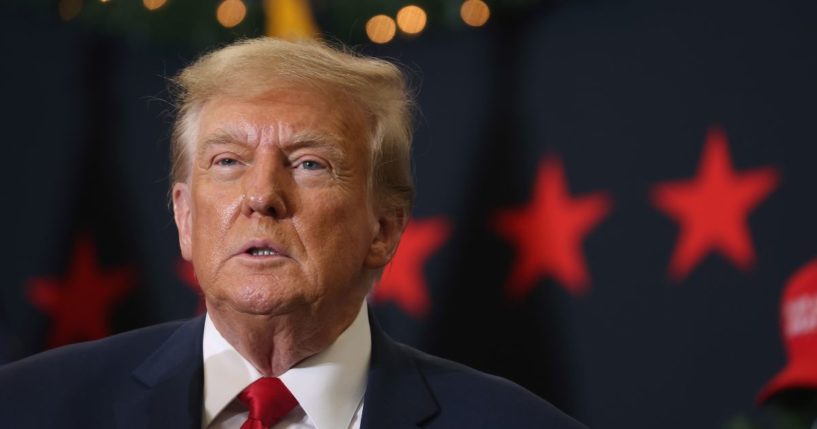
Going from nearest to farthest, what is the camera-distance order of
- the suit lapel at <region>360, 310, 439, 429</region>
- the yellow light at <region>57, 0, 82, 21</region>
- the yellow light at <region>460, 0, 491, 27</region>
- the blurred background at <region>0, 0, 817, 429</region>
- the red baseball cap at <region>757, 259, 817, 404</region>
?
the suit lapel at <region>360, 310, 439, 429</region>, the red baseball cap at <region>757, 259, 817, 404</region>, the blurred background at <region>0, 0, 817, 429</region>, the yellow light at <region>460, 0, 491, 27</region>, the yellow light at <region>57, 0, 82, 21</region>

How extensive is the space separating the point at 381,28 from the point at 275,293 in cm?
176

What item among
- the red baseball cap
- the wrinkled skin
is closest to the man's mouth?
the wrinkled skin

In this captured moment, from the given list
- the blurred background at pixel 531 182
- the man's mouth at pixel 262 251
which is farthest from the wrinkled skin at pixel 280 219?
the blurred background at pixel 531 182

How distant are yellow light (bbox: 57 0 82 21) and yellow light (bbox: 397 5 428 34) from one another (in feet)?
3.06

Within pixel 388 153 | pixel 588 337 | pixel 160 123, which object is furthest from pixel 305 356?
pixel 160 123

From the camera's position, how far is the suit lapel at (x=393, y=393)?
163 centimetres

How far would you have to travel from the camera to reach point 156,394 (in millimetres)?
1580

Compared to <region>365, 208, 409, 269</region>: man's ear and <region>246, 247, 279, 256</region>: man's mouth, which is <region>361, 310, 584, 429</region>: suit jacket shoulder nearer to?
<region>365, 208, 409, 269</region>: man's ear

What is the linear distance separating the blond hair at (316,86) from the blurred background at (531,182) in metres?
1.01

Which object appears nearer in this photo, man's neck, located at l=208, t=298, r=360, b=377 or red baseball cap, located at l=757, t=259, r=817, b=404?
man's neck, located at l=208, t=298, r=360, b=377

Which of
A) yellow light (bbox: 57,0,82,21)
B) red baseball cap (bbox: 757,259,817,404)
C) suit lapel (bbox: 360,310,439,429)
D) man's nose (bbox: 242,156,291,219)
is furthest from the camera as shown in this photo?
yellow light (bbox: 57,0,82,21)

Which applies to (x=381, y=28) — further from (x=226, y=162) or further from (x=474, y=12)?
(x=226, y=162)

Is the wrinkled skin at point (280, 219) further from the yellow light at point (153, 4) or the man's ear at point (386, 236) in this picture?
the yellow light at point (153, 4)

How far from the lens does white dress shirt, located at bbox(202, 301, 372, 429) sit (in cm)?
159
